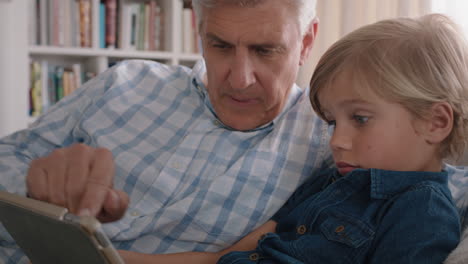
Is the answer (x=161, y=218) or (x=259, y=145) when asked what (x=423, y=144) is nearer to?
(x=259, y=145)

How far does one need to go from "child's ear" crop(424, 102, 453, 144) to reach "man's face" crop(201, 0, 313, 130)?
0.42m

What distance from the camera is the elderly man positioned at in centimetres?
113

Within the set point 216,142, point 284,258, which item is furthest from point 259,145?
point 284,258

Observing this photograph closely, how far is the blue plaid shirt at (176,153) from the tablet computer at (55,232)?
0.30 metres

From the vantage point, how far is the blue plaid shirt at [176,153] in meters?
1.12

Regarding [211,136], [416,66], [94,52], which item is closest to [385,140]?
[416,66]

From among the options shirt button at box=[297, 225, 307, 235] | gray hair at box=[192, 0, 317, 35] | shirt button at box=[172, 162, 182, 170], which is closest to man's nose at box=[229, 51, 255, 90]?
gray hair at box=[192, 0, 317, 35]

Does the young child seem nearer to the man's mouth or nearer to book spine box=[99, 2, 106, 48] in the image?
the man's mouth

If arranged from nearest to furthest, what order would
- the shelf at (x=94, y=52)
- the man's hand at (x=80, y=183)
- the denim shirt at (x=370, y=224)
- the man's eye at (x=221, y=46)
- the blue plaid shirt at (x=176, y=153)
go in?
the man's hand at (x=80, y=183)
the denim shirt at (x=370, y=224)
the blue plaid shirt at (x=176, y=153)
the man's eye at (x=221, y=46)
the shelf at (x=94, y=52)

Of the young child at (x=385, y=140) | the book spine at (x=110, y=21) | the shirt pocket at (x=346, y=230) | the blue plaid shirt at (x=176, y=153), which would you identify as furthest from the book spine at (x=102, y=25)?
the shirt pocket at (x=346, y=230)

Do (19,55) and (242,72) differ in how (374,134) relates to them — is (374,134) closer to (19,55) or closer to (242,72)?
(242,72)

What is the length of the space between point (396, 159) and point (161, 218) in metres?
0.55

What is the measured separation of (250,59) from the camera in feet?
3.94

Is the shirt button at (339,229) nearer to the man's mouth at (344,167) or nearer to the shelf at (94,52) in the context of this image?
the man's mouth at (344,167)
